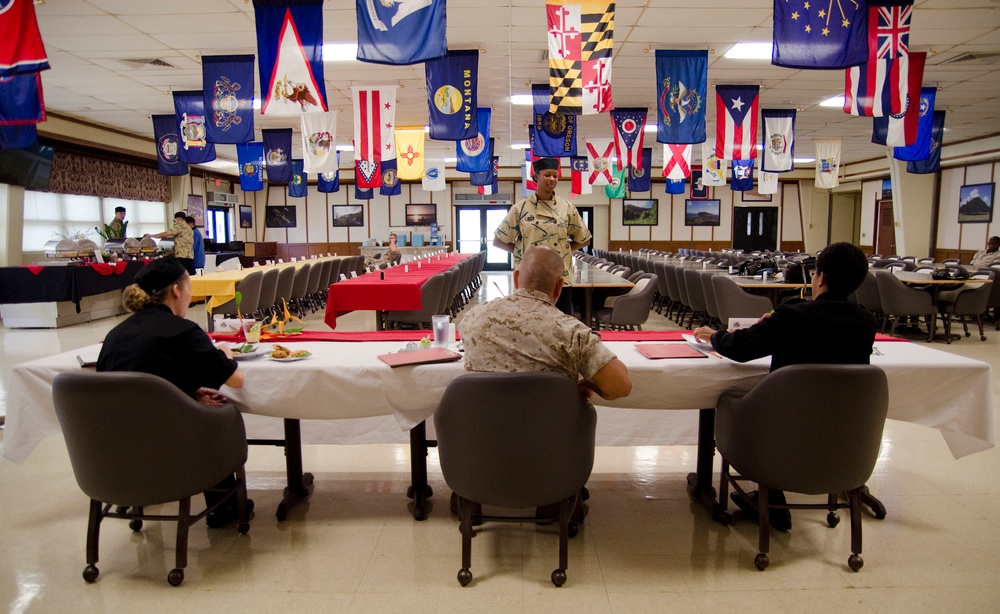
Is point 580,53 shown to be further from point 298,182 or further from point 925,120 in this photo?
point 298,182

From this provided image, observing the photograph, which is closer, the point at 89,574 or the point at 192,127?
the point at 89,574

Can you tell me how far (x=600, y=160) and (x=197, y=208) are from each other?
37.6 feet

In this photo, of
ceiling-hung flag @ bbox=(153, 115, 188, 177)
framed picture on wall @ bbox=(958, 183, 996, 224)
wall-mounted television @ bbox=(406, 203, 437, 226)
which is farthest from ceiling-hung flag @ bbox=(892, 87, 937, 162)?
wall-mounted television @ bbox=(406, 203, 437, 226)

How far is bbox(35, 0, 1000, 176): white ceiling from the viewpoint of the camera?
243 inches

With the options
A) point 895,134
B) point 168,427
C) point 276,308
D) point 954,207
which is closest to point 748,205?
point 954,207

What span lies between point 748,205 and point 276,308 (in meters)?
17.7

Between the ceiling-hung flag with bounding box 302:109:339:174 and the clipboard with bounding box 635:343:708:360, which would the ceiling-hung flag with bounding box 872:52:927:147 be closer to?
the clipboard with bounding box 635:343:708:360

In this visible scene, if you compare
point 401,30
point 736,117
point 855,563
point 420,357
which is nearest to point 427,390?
point 420,357

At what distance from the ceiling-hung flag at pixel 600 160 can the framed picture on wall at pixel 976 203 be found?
8440mm

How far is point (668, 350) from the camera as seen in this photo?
108 inches

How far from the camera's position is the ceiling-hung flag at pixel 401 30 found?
4598mm

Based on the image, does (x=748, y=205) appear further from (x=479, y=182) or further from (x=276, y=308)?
(x=276, y=308)

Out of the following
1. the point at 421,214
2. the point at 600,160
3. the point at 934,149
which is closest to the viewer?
the point at 934,149

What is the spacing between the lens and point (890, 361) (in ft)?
8.59
